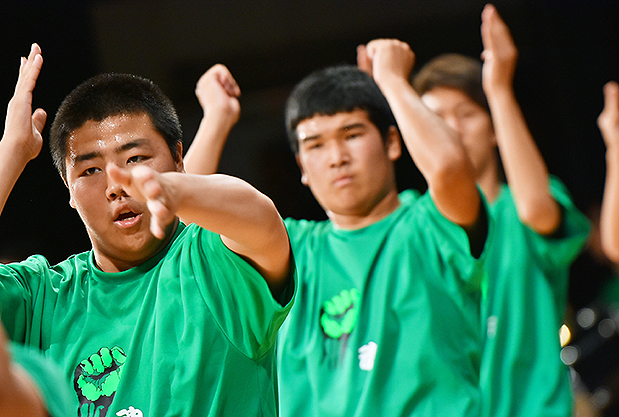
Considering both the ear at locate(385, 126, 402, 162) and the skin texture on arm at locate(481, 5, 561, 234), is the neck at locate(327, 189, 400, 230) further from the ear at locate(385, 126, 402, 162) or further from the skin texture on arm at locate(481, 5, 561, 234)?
the skin texture on arm at locate(481, 5, 561, 234)

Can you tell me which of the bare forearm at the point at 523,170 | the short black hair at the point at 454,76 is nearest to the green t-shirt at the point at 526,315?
the bare forearm at the point at 523,170

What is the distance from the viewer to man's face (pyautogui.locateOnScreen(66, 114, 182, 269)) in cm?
106

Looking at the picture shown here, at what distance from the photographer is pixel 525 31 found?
85.2 inches

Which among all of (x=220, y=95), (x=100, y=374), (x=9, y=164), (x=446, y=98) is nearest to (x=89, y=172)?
(x=9, y=164)

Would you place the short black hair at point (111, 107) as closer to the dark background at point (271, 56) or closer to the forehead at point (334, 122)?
the forehead at point (334, 122)

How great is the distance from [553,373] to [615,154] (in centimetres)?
71

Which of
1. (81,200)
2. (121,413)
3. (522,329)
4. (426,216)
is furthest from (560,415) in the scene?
(81,200)

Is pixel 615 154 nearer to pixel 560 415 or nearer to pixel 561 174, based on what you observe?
pixel 561 174

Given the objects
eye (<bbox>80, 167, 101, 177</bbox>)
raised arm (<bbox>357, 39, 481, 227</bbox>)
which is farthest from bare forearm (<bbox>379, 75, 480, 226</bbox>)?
eye (<bbox>80, 167, 101, 177</bbox>)

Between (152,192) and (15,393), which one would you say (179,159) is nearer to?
(152,192)

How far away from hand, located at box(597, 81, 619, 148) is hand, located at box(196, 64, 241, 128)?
1070 mm

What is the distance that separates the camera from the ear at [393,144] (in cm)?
168

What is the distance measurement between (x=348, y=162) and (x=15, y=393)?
3.66 ft

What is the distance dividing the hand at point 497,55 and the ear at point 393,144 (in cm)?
28
